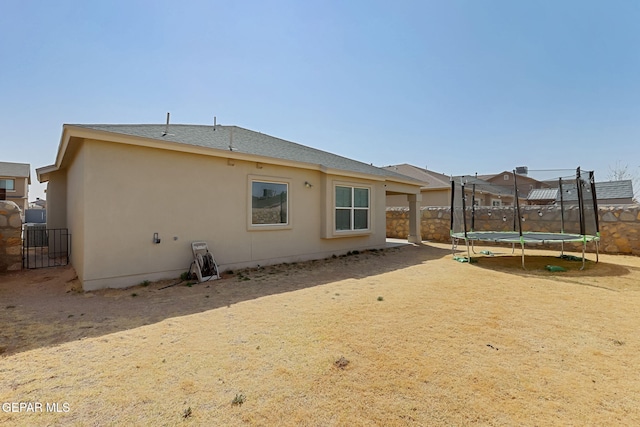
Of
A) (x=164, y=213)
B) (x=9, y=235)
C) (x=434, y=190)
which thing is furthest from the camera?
(x=434, y=190)

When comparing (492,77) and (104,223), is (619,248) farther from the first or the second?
(104,223)

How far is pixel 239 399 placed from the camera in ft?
7.45

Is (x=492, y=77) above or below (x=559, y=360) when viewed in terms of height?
above

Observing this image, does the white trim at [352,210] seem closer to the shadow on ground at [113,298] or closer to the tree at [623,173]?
the shadow on ground at [113,298]

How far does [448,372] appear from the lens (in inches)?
105

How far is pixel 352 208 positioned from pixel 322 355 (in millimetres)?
7213

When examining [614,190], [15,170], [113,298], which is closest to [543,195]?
[614,190]

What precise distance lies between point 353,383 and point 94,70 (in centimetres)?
1022

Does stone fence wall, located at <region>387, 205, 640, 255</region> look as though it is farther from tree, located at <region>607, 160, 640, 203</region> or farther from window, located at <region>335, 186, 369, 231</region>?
tree, located at <region>607, 160, 640, 203</region>

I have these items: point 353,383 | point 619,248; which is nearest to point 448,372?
point 353,383

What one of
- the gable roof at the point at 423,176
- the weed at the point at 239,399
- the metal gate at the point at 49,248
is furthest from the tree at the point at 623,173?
the metal gate at the point at 49,248

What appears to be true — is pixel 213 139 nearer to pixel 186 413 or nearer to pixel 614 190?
pixel 186 413

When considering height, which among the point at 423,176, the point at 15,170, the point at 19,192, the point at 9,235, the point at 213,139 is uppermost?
the point at 15,170

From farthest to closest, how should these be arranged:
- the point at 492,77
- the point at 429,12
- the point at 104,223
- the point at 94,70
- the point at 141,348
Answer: the point at 492,77 → the point at 429,12 → the point at 94,70 → the point at 104,223 → the point at 141,348
